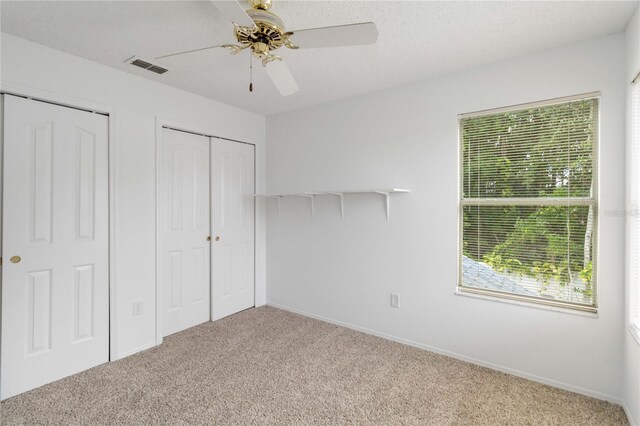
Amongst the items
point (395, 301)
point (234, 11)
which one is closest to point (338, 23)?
point (234, 11)

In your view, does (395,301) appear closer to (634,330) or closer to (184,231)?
(634,330)

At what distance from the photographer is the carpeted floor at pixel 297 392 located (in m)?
1.93

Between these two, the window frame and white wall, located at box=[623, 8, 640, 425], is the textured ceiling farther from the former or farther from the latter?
the window frame

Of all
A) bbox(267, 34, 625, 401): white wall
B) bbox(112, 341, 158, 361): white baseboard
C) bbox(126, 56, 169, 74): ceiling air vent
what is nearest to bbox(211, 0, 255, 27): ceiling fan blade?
bbox(126, 56, 169, 74): ceiling air vent

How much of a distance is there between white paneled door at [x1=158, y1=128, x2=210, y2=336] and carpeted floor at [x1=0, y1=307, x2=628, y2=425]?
0.46 m

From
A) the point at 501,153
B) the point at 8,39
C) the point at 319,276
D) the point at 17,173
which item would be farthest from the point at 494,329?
the point at 8,39

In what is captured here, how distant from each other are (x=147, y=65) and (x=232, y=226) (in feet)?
5.84

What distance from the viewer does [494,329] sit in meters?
2.49

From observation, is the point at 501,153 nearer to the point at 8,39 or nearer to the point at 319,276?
the point at 319,276

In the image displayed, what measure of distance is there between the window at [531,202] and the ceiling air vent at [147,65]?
8.32ft

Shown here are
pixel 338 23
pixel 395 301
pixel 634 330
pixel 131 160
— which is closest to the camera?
pixel 634 330

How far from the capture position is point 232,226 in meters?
3.67

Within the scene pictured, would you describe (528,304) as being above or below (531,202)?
below

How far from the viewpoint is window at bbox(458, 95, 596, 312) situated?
2193 millimetres
